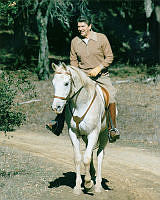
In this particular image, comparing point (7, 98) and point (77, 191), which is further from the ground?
point (7, 98)

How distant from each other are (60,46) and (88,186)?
32.8m

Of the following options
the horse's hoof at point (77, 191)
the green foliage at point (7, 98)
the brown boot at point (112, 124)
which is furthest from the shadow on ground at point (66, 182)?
the green foliage at point (7, 98)

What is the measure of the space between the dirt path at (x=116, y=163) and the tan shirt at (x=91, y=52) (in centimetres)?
254

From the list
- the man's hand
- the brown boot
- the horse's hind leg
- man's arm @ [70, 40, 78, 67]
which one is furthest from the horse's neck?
the brown boot

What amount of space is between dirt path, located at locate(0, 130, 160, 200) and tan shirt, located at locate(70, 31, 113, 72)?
100 inches

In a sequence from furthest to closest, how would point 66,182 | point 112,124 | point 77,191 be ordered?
point 66,182 → point 112,124 → point 77,191

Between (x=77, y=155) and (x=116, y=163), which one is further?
(x=116, y=163)

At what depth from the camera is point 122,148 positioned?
1683cm

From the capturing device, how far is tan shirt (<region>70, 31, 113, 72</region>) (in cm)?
999

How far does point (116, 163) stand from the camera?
1421 centimetres

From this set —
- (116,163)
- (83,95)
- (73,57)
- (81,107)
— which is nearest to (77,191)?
(81,107)

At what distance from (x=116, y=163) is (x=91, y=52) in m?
5.06

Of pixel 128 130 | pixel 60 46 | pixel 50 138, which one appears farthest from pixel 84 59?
pixel 60 46

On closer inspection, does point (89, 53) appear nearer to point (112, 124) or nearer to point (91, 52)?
point (91, 52)
